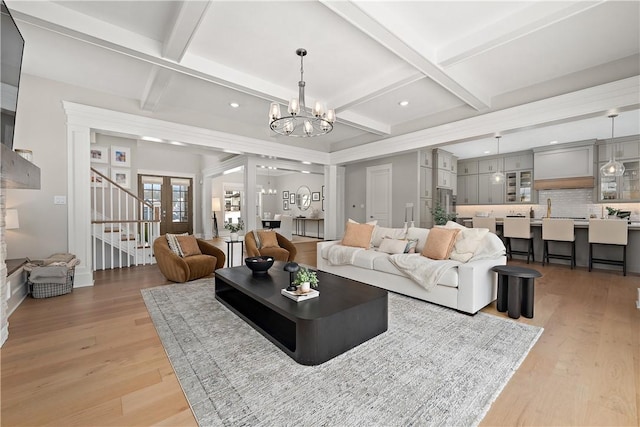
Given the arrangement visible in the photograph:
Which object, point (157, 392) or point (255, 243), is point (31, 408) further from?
point (255, 243)

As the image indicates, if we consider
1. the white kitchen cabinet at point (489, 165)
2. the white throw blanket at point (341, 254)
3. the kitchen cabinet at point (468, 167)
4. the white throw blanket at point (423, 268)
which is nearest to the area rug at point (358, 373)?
the white throw blanket at point (423, 268)

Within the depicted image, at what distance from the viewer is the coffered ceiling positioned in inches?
96.7

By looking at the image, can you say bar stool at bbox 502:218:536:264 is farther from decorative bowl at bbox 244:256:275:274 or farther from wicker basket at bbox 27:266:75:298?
wicker basket at bbox 27:266:75:298

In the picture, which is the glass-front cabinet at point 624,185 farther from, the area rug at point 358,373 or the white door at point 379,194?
the area rug at point 358,373

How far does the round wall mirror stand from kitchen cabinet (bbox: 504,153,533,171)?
258 inches

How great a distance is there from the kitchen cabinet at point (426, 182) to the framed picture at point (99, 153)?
22.0 ft

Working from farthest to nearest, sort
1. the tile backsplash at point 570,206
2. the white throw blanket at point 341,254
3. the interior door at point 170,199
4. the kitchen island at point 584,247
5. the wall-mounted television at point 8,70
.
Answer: the interior door at point 170,199
the tile backsplash at point 570,206
the kitchen island at point 584,247
the white throw blanket at point 341,254
the wall-mounted television at point 8,70

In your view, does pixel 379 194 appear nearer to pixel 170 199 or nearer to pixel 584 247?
pixel 584 247

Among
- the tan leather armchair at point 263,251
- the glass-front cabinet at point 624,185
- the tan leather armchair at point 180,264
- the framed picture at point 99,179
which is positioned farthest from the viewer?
the glass-front cabinet at point 624,185

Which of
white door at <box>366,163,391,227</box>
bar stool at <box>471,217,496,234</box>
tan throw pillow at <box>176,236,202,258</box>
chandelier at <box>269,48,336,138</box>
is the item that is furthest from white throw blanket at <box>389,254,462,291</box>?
bar stool at <box>471,217,496,234</box>

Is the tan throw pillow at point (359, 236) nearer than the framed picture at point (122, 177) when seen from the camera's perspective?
Yes

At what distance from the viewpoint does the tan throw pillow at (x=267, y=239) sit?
206 inches

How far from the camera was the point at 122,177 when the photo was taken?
5.81 metres

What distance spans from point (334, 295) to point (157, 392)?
137 centimetres
